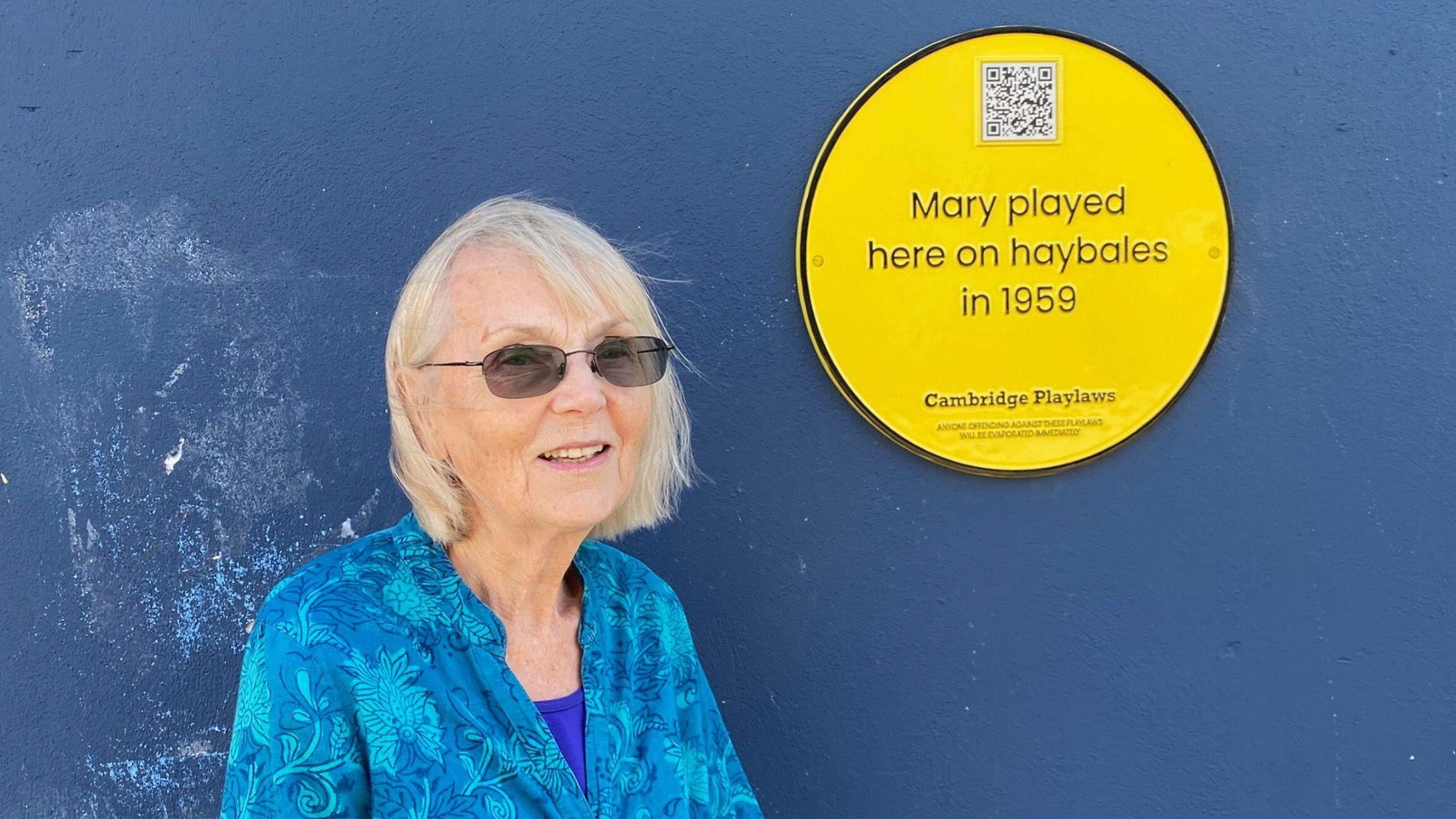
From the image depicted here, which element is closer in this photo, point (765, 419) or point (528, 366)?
point (528, 366)

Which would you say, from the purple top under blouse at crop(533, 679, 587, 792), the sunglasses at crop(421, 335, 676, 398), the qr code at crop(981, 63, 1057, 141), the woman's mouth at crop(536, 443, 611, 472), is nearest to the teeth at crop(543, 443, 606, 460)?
the woman's mouth at crop(536, 443, 611, 472)

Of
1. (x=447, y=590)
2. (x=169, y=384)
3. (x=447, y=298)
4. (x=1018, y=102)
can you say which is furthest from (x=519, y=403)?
(x=1018, y=102)

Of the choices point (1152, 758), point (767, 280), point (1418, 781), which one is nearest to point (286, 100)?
point (767, 280)

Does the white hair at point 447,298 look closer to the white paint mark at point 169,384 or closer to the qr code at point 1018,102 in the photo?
the white paint mark at point 169,384

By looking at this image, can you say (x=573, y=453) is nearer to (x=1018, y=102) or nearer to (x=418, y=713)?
(x=418, y=713)

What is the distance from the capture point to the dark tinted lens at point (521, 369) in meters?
1.83

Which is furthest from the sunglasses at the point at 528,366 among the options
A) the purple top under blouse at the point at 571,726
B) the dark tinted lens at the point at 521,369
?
the purple top under blouse at the point at 571,726

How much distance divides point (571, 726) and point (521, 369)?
2.02 ft

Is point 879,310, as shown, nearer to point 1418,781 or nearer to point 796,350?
point 796,350

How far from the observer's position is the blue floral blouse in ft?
5.28

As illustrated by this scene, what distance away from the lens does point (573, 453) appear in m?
1.88

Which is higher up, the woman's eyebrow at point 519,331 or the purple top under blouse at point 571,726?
the woman's eyebrow at point 519,331

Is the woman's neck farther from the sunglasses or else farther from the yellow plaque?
the yellow plaque

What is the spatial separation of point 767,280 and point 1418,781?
2.05 metres
